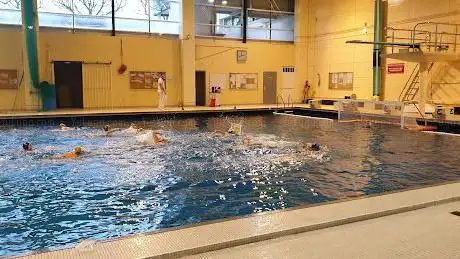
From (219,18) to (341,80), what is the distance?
6543 mm

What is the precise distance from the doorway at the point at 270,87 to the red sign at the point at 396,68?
19.7ft

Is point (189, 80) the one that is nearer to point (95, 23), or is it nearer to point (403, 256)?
point (95, 23)

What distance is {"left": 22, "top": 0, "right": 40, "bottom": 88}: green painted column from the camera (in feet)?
51.7

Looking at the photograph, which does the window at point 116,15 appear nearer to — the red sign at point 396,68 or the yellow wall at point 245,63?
the yellow wall at point 245,63

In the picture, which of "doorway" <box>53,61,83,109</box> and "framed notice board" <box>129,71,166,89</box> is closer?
"doorway" <box>53,61,83,109</box>

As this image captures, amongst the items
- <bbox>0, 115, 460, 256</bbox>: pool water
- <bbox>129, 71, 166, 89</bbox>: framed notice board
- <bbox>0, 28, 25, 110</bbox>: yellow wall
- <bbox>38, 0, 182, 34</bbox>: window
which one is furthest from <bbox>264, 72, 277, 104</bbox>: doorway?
<bbox>0, 28, 25, 110</bbox>: yellow wall

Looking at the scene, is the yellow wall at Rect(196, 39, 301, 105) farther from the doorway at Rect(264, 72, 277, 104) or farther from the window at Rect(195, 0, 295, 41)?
the window at Rect(195, 0, 295, 41)

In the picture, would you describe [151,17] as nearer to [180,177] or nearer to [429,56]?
[429,56]

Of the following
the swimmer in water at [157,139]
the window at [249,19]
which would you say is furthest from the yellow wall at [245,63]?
the swimmer in water at [157,139]

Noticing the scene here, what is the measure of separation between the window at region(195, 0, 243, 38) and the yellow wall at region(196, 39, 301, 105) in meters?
0.52

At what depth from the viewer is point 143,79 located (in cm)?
1880

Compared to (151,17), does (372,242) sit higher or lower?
lower

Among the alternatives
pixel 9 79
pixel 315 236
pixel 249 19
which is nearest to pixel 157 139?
pixel 315 236

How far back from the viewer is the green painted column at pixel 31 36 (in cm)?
1577
